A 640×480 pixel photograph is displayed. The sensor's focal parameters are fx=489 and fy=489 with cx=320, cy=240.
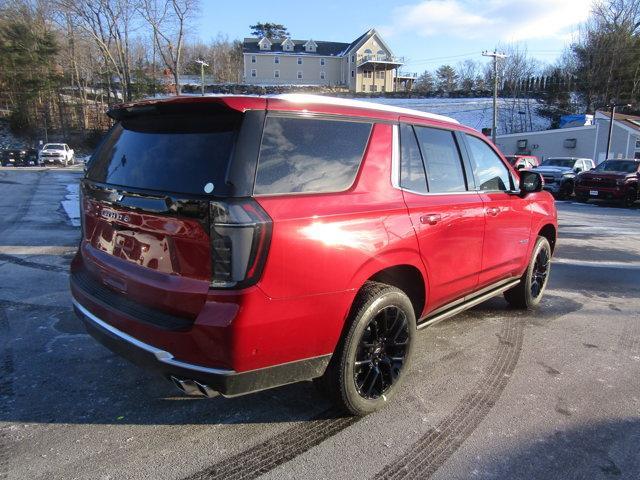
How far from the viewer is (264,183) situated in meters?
2.45

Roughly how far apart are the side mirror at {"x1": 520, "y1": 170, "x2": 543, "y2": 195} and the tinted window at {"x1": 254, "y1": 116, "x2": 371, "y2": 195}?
240 centimetres

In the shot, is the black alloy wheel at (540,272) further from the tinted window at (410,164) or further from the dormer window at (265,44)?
the dormer window at (265,44)

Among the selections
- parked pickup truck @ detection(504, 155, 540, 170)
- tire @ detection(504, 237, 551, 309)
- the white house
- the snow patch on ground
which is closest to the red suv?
tire @ detection(504, 237, 551, 309)

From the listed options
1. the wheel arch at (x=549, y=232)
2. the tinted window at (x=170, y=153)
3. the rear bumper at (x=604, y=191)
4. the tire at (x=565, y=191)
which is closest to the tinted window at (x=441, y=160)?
the tinted window at (x=170, y=153)

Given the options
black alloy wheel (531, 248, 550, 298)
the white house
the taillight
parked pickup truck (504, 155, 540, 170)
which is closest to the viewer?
the taillight

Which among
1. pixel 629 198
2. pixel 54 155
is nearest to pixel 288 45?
pixel 54 155

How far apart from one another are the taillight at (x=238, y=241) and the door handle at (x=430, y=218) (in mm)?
1311

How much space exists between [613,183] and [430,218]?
17762 mm

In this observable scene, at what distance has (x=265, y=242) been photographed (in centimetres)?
235

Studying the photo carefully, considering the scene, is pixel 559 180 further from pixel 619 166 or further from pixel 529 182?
pixel 529 182

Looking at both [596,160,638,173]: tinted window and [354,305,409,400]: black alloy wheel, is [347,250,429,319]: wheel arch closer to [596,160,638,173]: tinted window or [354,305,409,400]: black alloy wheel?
[354,305,409,400]: black alloy wheel

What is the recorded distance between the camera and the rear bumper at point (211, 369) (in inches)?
94.3

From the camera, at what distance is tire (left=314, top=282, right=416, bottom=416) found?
2.82m

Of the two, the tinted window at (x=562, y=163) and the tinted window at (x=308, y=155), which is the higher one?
the tinted window at (x=308, y=155)
